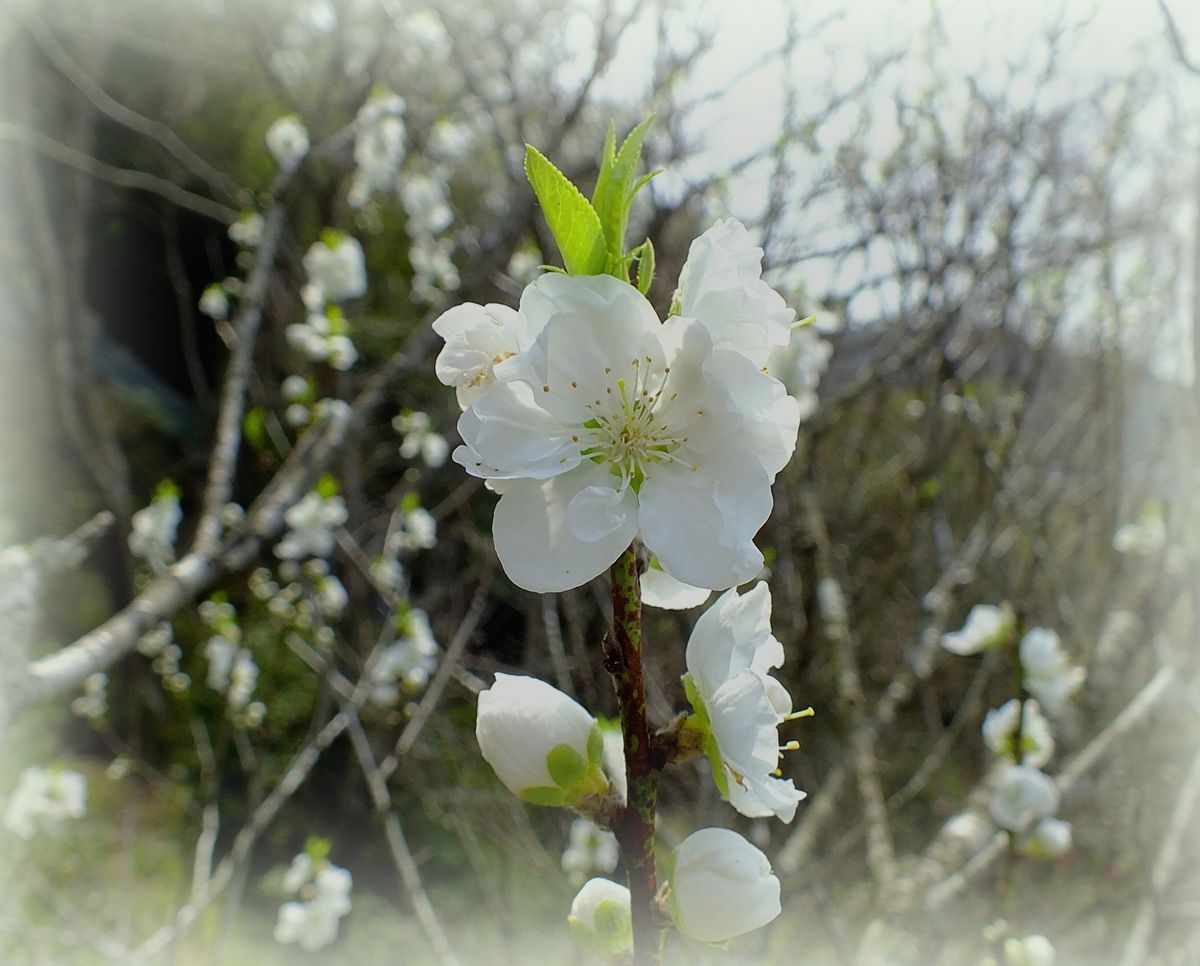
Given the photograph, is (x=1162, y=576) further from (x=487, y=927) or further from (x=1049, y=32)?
(x=487, y=927)

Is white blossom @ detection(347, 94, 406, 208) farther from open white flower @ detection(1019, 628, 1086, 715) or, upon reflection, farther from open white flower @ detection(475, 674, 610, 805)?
open white flower @ detection(475, 674, 610, 805)

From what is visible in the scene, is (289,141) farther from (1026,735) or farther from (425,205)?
(1026,735)

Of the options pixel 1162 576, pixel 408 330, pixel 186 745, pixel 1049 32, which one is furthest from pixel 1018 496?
pixel 186 745

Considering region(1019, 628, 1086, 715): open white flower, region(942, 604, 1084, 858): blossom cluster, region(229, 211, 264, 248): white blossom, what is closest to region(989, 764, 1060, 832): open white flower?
region(942, 604, 1084, 858): blossom cluster

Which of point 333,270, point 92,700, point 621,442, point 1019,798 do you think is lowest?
point 1019,798

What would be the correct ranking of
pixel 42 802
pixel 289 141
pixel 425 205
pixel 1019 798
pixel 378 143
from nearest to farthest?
pixel 1019 798, pixel 42 802, pixel 289 141, pixel 378 143, pixel 425 205

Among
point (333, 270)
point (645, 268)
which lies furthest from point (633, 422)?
point (333, 270)
